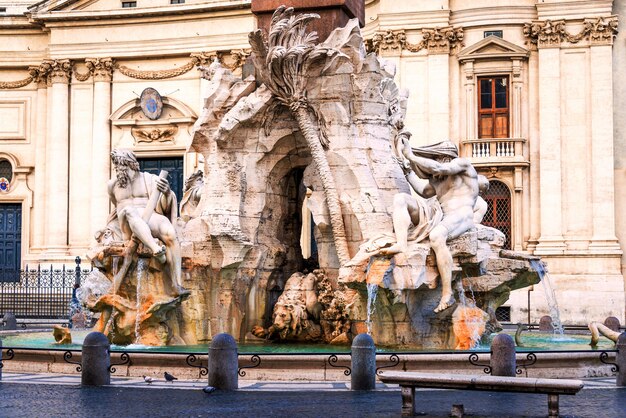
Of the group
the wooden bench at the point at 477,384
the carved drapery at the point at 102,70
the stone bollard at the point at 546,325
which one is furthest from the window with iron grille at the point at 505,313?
the wooden bench at the point at 477,384

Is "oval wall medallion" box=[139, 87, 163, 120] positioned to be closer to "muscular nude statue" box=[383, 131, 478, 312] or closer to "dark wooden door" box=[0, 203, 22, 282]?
"dark wooden door" box=[0, 203, 22, 282]

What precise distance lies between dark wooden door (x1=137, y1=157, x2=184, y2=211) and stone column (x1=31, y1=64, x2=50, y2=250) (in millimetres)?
4536

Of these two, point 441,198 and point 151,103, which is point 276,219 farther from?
point 151,103

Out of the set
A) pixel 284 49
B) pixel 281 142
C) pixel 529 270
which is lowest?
pixel 529 270

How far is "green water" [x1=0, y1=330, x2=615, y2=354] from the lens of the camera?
1781cm

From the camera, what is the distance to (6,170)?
161 ft

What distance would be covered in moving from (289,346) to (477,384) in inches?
268

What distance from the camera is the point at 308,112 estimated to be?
1945cm

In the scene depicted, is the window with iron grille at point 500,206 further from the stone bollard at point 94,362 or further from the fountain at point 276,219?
the stone bollard at point 94,362

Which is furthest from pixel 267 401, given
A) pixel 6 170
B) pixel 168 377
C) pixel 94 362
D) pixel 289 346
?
pixel 6 170

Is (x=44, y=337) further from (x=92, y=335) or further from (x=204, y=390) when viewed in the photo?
(x=204, y=390)

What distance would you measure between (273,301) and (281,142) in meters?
2.89

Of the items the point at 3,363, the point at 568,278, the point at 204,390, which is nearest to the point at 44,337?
the point at 3,363

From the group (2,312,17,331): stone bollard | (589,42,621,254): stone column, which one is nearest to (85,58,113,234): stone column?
(2,312,17,331): stone bollard
